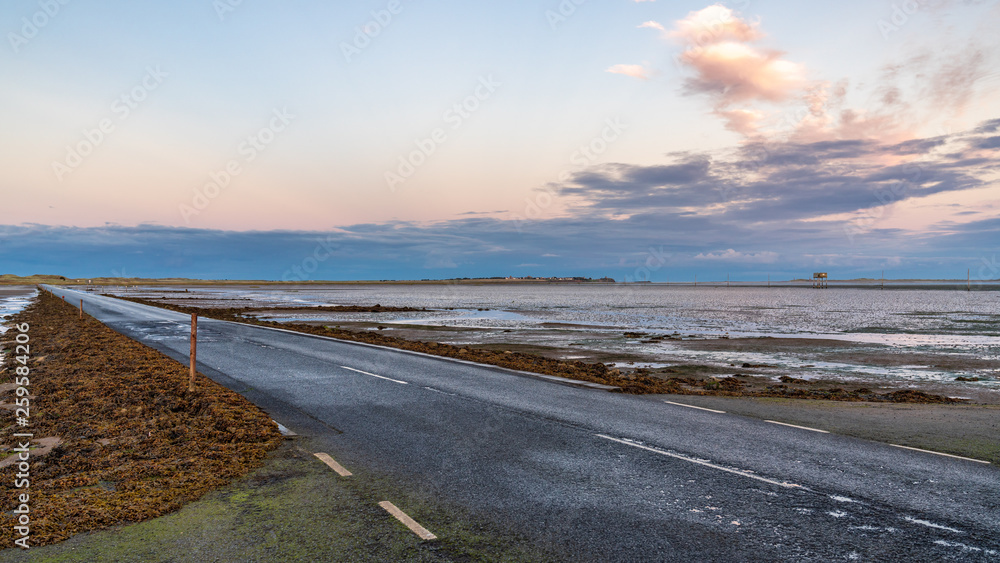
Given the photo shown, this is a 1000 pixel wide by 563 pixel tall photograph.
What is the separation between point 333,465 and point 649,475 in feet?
13.0

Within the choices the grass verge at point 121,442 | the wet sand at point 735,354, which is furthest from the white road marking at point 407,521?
the wet sand at point 735,354

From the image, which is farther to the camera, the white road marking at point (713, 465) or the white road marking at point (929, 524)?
the white road marking at point (713, 465)

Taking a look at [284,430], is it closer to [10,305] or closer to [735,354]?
[735,354]

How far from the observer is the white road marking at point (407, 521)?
516 centimetres

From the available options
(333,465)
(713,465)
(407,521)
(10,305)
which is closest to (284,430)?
(333,465)

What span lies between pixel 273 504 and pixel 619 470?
402cm

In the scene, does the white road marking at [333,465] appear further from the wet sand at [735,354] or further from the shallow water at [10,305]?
the shallow water at [10,305]

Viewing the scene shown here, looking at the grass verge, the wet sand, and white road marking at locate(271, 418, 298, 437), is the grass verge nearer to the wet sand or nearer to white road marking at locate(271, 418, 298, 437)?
white road marking at locate(271, 418, 298, 437)

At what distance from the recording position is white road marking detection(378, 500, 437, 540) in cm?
516

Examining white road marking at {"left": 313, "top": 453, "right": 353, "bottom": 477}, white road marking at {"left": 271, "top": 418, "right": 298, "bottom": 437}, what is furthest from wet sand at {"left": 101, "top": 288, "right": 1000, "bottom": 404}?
white road marking at {"left": 313, "top": 453, "right": 353, "bottom": 477}

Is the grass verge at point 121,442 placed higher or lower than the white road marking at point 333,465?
lower

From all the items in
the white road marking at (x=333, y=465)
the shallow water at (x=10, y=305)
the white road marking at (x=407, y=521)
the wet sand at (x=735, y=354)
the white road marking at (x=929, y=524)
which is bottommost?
the shallow water at (x=10, y=305)

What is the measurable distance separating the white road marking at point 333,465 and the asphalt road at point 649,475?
5.8 inches

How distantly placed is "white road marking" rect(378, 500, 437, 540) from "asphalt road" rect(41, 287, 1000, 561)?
0.49 meters
